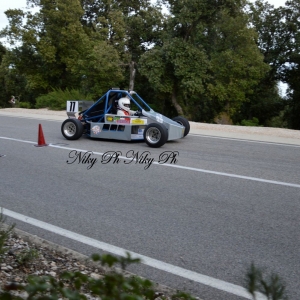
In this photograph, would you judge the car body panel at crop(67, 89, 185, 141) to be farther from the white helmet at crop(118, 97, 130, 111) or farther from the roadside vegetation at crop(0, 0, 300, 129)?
the roadside vegetation at crop(0, 0, 300, 129)

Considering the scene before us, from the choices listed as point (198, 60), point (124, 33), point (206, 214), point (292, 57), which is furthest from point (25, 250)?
point (292, 57)

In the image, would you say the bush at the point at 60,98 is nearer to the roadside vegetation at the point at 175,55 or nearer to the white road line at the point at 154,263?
the roadside vegetation at the point at 175,55

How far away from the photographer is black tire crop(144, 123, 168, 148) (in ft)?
35.2

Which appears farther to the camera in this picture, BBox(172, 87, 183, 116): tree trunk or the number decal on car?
BBox(172, 87, 183, 116): tree trunk

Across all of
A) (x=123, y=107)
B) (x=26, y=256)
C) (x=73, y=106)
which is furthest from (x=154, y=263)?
(x=73, y=106)

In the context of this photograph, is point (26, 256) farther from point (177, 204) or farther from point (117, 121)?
point (117, 121)

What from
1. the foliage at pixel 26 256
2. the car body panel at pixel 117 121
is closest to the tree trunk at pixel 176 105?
the car body panel at pixel 117 121

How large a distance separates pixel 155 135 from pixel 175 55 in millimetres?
15011

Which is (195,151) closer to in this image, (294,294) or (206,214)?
(206,214)

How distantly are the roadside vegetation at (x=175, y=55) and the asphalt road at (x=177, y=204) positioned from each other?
50.8 feet

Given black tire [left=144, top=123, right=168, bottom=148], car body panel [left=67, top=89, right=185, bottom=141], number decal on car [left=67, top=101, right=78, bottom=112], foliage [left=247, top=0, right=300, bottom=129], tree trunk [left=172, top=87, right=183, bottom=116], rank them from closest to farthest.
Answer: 1. black tire [left=144, top=123, right=168, bottom=148]
2. car body panel [left=67, top=89, right=185, bottom=141]
3. number decal on car [left=67, top=101, right=78, bottom=112]
4. tree trunk [left=172, top=87, right=183, bottom=116]
5. foliage [left=247, top=0, right=300, bottom=129]

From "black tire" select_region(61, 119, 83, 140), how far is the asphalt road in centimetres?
96

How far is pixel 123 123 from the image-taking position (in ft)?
37.7

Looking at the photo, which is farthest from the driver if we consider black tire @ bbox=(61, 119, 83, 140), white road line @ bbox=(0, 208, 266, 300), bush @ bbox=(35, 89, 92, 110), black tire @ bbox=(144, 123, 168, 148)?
bush @ bbox=(35, 89, 92, 110)
